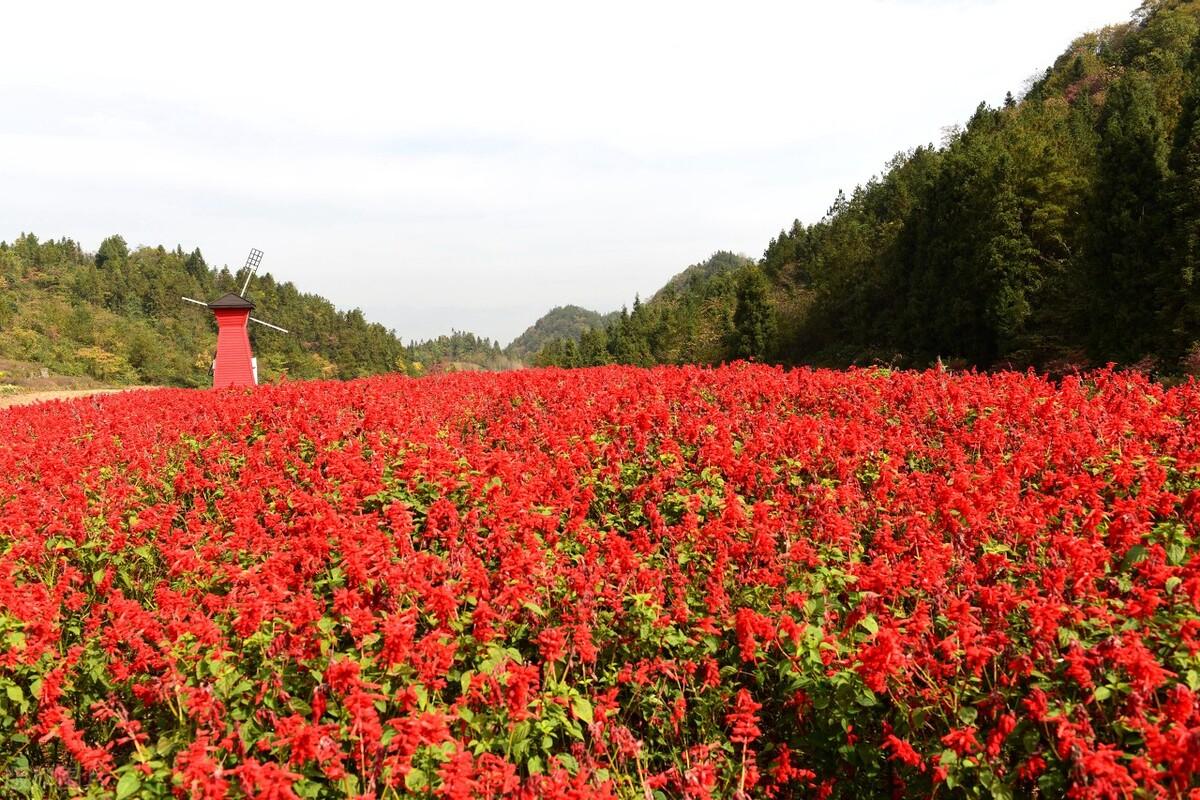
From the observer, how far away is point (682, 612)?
3.82 meters

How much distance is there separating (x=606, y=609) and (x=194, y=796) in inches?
92.7

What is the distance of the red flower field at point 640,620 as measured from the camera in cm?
283

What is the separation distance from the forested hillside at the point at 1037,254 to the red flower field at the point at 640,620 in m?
10.2

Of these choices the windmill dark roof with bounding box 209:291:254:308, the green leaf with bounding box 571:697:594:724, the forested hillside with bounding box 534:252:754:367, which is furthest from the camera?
the forested hillside with bounding box 534:252:754:367

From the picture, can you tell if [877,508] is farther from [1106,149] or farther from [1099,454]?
[1106,149]

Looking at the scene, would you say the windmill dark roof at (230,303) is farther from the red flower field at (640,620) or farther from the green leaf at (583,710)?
the green leaf at (583,710)

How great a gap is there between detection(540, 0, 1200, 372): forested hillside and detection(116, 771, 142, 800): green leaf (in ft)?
48.2

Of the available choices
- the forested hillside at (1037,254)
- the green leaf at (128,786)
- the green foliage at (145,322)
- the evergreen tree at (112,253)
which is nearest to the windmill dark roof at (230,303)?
the forested hillside at (1037,254)

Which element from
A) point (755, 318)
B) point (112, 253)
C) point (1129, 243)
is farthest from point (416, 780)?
point (112, 253)

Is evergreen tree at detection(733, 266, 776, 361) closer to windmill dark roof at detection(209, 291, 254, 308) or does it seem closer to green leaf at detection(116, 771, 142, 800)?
windmill dark roof at detection(209, 291, 254, 308)

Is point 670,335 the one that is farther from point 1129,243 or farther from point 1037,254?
point 1129,243

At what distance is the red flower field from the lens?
283cm

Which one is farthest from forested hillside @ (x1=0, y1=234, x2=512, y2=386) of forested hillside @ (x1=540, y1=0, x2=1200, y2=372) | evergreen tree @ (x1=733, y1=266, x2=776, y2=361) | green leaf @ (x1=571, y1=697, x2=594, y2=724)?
green leaf @ (x1=571, y1=697, x2=594, y2=724)

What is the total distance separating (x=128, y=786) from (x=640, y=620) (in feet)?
8.23
